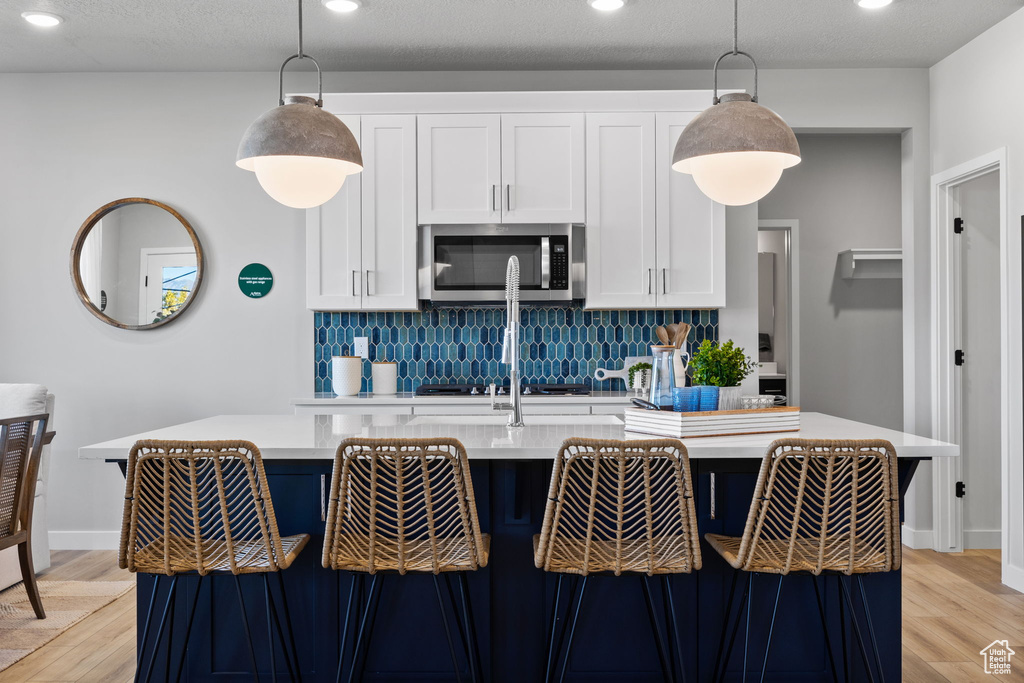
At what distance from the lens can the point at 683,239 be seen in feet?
13.3

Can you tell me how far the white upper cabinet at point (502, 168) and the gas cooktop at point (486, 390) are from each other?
90cm

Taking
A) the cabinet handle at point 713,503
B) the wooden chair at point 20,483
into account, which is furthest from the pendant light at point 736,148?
the wooden chair at point 20,483

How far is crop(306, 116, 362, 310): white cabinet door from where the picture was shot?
4047 millimetres

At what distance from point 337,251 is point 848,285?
3.62 meters

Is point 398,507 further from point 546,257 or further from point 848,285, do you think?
point 848,285

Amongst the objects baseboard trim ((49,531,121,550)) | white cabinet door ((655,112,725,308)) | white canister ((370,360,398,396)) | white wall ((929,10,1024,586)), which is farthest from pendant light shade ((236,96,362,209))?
white wall ((929,10,1024,586))

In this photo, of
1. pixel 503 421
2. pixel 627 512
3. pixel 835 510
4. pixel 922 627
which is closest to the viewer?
pixel 627 512

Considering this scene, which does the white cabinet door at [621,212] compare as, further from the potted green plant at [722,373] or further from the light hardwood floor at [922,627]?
the light hardwood floor at [922,627]

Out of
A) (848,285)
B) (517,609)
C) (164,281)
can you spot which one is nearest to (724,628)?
(517,609)

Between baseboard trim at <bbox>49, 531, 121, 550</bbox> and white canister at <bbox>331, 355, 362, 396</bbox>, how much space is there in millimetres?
1586

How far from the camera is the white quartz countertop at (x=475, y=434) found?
2090 mm

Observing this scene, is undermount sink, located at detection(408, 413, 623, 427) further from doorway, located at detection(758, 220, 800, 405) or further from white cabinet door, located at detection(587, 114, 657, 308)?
doorway, located at detection(758, 220, 800, 405)

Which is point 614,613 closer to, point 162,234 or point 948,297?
point 948,297

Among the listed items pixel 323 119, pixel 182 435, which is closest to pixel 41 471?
pixel 182 435
